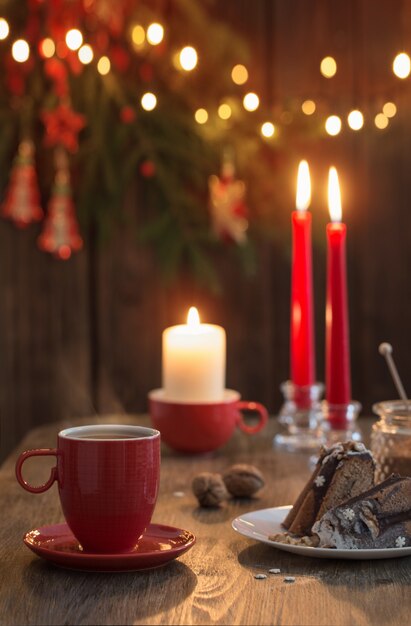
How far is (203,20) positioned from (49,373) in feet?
3.03

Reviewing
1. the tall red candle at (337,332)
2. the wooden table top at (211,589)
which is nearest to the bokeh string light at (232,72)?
the tall red candle at (337,332)

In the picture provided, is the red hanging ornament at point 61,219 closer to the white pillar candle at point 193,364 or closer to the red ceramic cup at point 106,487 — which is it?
the white pillar candle at point 193,364

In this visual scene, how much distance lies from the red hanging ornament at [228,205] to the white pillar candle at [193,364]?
41.3 inches

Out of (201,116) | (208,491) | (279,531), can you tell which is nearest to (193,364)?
(208,491)

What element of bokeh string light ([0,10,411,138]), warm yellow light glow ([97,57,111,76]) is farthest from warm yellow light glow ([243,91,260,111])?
warm yellow light glow ([97,57,111,76])

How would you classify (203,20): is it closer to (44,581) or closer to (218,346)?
(218,346)

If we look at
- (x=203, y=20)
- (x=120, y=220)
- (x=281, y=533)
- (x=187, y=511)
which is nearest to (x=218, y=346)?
(x=187, y=511)

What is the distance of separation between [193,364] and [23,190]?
3.67 feet

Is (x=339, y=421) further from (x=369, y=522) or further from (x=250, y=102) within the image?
(x=250, y=102)

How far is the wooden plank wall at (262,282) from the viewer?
7.86 feet

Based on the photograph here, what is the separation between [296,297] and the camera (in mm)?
1322

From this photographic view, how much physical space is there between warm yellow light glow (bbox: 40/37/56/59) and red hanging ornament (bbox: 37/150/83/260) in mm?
224

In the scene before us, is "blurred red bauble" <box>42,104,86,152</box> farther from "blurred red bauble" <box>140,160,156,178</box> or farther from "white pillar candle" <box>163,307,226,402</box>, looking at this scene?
"white pillar candle" <box>163,307,226,402</box>

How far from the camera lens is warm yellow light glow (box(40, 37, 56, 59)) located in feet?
7.57
